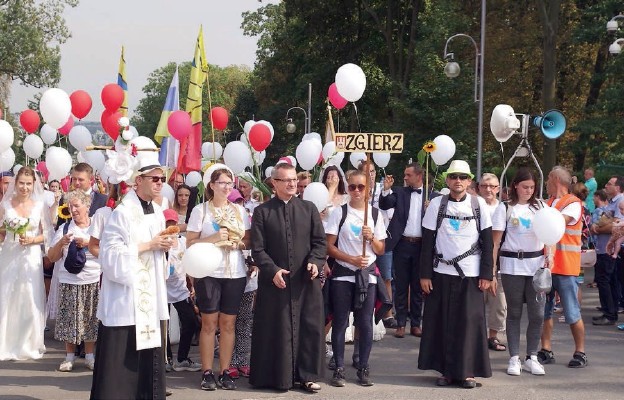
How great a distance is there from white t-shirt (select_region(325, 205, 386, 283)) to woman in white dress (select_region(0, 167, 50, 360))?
3050mm

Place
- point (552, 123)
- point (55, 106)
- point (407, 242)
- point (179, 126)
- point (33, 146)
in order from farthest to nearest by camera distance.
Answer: point (33, 146)
point (552, 123)
point (179, 126)
point (55, 106)
point (407, 242)

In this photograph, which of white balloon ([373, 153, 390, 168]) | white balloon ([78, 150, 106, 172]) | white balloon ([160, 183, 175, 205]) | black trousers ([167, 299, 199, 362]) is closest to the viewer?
black trousers ([167, 299, 199, 362])

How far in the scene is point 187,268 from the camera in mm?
6641

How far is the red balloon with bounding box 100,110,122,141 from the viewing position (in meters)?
11.4

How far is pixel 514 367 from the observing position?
797 centimetres

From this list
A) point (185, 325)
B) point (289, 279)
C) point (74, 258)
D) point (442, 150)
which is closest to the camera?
point (289, 279)

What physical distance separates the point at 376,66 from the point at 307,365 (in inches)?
1138

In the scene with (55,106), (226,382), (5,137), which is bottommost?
(226,382)

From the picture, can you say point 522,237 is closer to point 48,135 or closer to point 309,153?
point 309,153

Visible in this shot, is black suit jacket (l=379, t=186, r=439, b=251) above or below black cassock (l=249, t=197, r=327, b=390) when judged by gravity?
above

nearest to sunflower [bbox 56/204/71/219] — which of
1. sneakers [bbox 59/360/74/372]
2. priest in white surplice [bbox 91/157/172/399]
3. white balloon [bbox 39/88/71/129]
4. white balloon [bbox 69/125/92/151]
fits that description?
sneakers [bbox 59/360/74/372]

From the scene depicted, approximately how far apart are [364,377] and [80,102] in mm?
6432

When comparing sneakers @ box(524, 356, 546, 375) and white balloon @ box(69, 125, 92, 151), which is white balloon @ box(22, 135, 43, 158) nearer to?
white balloon @ box(69, 125, 92, 151)

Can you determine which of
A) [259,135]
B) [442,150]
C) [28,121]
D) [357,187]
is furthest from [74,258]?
[28,121]
